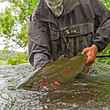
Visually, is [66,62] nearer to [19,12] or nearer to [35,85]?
[35,85]

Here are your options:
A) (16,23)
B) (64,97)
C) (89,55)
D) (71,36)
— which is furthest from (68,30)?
(16,23)

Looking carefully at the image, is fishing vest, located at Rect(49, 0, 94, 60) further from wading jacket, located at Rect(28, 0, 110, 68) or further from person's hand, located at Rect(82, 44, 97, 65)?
person's hand, located at Rect(82, 44, 97, 65)

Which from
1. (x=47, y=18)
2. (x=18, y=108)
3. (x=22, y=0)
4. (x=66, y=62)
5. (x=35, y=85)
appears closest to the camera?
(x=18, y=108)

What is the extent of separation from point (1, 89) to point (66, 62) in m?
0.64

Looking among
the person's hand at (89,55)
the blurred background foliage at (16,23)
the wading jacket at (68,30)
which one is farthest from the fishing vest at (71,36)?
the blurred background foliage at (16,23)

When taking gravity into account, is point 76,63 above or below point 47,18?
below

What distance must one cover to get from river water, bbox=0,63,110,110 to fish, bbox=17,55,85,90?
69 mm

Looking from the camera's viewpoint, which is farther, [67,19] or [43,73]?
[67,19]

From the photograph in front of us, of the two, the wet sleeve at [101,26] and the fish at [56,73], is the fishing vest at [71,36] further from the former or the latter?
the fish at [56,73]

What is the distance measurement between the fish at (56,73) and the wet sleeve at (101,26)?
510 millimetres

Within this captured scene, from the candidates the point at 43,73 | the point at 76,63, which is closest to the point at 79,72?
the point at 76,63

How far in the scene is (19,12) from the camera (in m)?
8.95

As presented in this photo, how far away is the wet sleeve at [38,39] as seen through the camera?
4.29 metres

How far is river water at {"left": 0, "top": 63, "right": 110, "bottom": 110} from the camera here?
302 cm
